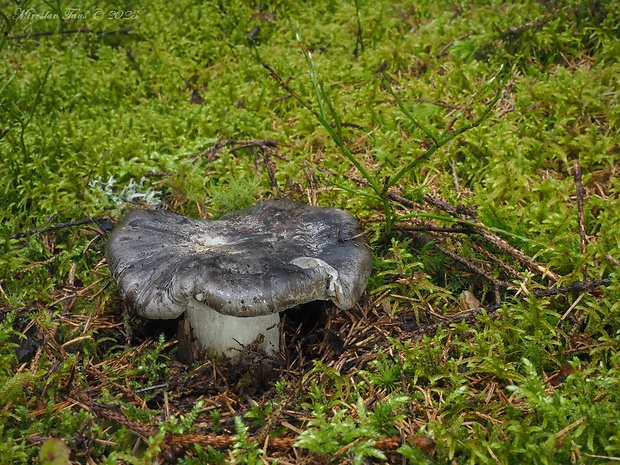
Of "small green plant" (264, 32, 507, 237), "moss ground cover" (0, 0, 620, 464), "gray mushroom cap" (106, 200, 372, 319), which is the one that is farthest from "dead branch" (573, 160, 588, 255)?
"gray mushroom cap" (106, 200, 372, 319)

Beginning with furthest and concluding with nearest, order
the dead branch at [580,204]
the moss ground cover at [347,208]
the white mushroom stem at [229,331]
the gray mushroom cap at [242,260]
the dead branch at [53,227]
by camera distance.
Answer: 1. the dead branch at [53,227]
2. the dead branch at [580,204]
3. the white mushroom stem at [229,331]
4. the gray mushroom cap at [242,260]
5. the moss ground cover at [347,208]

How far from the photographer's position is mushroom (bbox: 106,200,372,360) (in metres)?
2.08

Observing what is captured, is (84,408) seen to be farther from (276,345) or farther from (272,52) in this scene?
(272,52)

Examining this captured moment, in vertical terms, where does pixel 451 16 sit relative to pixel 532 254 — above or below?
above

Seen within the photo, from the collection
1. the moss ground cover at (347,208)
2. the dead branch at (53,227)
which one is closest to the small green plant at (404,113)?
the moss ground cover at (347,208)

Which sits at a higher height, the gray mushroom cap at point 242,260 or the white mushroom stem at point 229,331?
the gray mushroom cap at point 242,260

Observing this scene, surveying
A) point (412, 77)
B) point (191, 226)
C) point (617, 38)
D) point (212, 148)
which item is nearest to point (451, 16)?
point (412, 77)

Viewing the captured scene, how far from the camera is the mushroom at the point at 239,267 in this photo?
208 centimetres

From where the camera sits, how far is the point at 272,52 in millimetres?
4516

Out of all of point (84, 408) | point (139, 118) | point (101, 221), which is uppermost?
point (139, 118)

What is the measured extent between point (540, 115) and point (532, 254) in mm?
1183

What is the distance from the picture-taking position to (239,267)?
7.03 ft

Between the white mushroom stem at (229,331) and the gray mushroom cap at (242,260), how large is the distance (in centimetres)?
23

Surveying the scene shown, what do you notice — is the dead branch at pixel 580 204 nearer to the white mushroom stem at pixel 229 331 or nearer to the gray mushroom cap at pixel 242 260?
the gray mushroom cap at pixel 242 260
